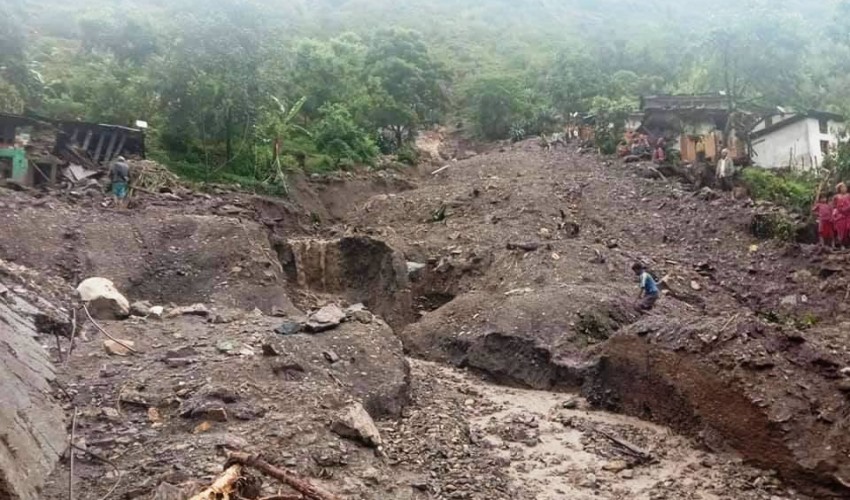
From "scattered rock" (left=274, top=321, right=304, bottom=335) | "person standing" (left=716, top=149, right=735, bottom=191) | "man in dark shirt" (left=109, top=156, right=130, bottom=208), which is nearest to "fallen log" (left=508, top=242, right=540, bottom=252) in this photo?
"person standing" (left=716, top=149, right=735, bottom=191)

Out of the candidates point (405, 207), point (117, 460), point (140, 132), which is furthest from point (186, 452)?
point (405, 207)

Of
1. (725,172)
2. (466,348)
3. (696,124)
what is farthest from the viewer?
(696,124)

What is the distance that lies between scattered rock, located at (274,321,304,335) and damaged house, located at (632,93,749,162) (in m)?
18.3

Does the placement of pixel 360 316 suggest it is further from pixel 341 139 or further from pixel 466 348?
pixel 341 139

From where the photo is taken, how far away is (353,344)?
37.6 feet

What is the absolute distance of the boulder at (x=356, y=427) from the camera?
8727 millimetres

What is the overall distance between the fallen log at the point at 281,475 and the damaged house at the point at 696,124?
71.6 ft

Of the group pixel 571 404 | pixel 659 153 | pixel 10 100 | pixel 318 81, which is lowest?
pixel 571 404

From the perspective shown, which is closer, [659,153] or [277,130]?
[277,130]

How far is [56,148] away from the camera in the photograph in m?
19.2

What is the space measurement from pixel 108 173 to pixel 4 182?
8.33 feet

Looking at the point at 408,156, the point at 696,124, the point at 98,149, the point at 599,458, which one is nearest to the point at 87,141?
the point at 98,149

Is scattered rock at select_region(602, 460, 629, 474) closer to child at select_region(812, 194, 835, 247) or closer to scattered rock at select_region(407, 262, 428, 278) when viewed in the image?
scattered rock at select_region(407, 262, 428, 278)

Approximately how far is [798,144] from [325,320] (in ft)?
72.2
